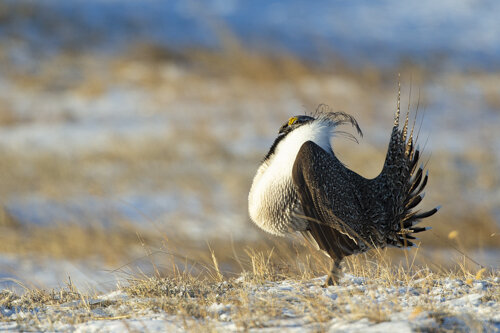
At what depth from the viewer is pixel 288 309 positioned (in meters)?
2.82

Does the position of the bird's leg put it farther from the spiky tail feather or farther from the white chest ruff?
the spiky tail feather

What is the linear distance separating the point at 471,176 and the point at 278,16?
41.0 feet

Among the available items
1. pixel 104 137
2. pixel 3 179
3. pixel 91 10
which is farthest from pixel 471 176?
pixel 91 10

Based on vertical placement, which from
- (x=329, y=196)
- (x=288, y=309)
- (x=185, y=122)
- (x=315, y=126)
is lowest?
(x=288, y=309)

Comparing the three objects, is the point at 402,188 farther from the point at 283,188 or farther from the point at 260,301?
the point at 260,301

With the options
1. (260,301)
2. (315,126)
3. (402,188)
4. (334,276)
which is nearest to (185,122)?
(315,126)

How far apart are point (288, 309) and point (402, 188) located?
1.23 metres

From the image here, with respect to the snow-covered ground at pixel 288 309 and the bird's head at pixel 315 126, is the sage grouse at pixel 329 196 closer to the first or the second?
the bird's head at pixel 315 126

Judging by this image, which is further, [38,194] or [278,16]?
[278,16]

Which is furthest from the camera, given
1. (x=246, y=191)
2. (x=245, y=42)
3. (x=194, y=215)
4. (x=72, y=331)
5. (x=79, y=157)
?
(x=245, y=42)

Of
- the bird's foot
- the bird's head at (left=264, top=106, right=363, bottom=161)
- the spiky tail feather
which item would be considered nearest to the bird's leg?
the bird's foot

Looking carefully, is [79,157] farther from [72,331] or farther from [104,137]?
[72,331]

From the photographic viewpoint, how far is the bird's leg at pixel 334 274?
3338 millimetres

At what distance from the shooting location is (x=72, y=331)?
8.97 ft
